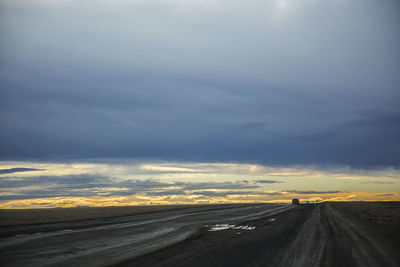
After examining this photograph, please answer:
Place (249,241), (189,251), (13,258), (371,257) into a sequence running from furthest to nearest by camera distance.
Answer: (249,241)
(189,251)
(13,258)
(371,257)

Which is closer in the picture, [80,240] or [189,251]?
[189,251]

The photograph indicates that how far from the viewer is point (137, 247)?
17109 mm

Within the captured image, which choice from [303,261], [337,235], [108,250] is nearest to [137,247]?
[108,250]

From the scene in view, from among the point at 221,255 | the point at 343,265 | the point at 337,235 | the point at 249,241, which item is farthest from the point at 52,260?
the point at 337,235

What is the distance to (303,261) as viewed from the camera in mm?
12680

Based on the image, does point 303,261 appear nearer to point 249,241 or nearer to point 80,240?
point 249,241

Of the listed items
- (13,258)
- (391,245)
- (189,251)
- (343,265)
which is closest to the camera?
(343,265)

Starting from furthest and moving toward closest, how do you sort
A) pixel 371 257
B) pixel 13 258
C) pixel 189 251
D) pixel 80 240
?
pixel 80 240 → pixel 189 251 → pixel 13 258 → pixel 371 257

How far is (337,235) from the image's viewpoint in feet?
68.4

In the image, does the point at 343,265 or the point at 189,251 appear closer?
the point at 343,265

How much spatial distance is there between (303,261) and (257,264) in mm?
2036

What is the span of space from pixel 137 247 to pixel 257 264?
7.73m

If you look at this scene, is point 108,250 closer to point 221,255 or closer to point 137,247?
point 137,247

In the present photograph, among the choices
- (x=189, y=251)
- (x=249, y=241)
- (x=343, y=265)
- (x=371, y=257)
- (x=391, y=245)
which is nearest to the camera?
(x=343, y=265)
